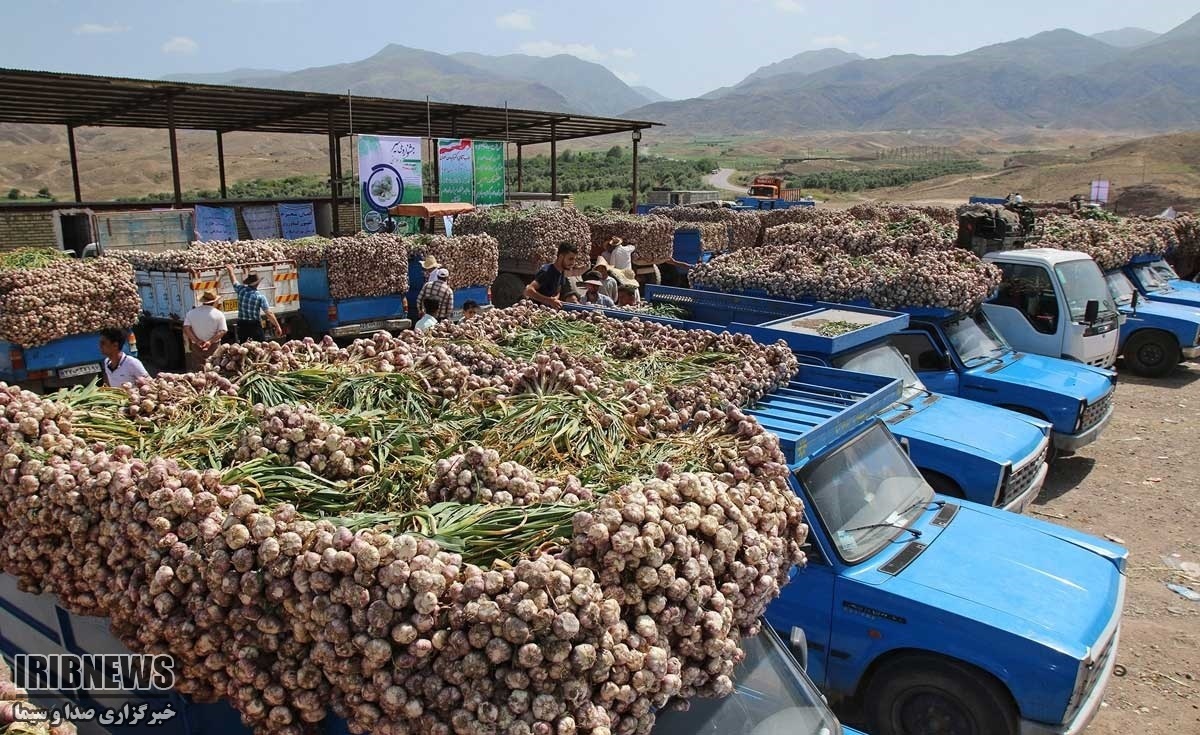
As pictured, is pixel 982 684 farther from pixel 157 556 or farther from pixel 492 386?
pixel 157 556

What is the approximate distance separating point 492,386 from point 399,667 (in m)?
2.31

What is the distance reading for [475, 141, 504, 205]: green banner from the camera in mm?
27938

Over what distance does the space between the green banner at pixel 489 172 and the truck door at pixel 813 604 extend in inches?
976

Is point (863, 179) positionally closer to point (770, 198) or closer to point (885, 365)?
point (770, 198)

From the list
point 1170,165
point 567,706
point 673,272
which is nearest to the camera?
point 567,706

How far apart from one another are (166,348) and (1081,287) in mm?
13501

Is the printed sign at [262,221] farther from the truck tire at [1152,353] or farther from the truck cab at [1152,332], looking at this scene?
the truck tire at [1152,353]

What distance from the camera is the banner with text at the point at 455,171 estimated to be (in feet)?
89.0

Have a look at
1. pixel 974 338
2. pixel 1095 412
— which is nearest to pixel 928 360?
pixel 974 338

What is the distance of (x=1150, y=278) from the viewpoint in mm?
16016

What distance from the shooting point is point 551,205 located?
2302 cm

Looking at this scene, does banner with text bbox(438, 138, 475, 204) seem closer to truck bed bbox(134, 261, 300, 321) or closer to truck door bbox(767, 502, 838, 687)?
truck bed bbox(134, 261, 300, 321)

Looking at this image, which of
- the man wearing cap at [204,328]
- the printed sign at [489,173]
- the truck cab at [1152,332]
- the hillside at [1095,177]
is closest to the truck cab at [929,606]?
the man wearing cap at [204,328]

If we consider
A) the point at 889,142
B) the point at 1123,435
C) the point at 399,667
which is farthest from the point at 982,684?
the point at 889,142
